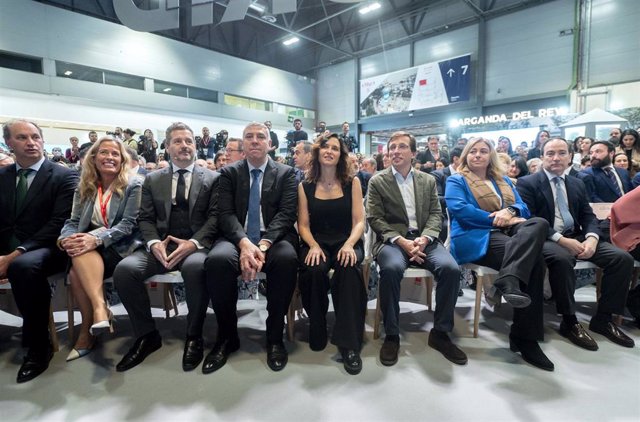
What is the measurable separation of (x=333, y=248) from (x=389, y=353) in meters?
0.72

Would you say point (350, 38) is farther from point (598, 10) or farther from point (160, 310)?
point (160, 310)

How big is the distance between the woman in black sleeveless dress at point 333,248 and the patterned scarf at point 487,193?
2.85ft

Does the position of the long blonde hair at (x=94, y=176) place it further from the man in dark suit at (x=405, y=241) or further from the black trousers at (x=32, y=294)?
the man in dark suit at (x=405, y=241)

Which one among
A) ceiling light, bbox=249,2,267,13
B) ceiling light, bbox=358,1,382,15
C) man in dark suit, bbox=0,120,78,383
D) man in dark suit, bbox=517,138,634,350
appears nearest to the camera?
man in dark suit, bbox=0,120,78,383

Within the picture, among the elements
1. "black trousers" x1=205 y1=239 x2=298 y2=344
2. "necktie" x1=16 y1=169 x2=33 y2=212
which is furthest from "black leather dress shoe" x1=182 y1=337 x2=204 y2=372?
"necktie" x1=16 y1=169 x2=33 y2=212

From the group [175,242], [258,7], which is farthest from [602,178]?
[258,7]

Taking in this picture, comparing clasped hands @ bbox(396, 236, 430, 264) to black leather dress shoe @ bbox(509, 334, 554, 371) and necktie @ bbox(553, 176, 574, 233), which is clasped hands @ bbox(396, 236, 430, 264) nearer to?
black leather dress shoe @ bbox(509, 334, 554, 371)

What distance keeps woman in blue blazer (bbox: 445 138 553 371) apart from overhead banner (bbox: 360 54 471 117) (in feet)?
32.2

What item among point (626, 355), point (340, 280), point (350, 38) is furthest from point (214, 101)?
point (626, 355)

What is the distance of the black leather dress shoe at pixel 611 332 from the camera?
6.83ft

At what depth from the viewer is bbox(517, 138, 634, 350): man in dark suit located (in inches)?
83.5

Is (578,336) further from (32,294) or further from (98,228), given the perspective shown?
(32,294)

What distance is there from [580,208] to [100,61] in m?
12.1

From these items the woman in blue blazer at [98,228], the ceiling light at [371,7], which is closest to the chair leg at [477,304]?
the woman in blue blazer at [98,228]
